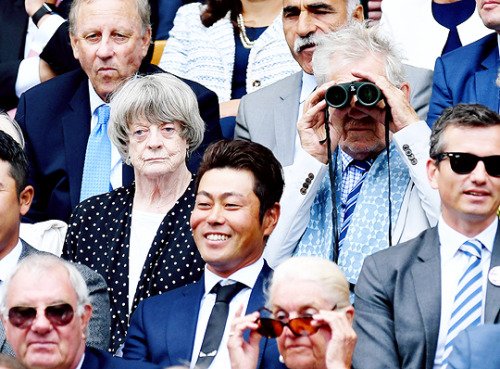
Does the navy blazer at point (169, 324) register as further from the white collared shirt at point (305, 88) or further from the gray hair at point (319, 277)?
the white collared shirt at point (305, 88)

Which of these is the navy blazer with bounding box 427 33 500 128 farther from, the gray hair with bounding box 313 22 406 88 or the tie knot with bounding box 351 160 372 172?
the tie knot with bounding box 351 160 372 172

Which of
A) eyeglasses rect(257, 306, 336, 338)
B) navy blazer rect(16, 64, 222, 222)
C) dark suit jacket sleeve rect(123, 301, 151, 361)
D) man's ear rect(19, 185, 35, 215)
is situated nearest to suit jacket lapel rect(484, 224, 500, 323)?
eyeglasses rect(257, 306, 336, 338)

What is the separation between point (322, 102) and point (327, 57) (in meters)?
0.28

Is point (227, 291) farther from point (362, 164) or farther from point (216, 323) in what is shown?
point (362, 164)

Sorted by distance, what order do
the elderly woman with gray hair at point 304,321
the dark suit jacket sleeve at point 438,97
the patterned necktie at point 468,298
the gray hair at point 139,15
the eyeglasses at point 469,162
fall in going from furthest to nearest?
the gray hair at point 139,15, the dark suit jacket sleeve at point 438,97, the eyeglasses at point 469,162, the patterned necktie at point 468,298, the elderly woman with gray hair at point 304,321

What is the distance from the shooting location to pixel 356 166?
482 centimetres

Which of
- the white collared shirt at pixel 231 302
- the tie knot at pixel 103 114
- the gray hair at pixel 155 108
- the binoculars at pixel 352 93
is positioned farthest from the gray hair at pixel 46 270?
the tie knot at pixel 103 114

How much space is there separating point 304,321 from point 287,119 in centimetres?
170

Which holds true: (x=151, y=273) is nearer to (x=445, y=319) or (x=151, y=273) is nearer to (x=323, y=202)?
(x=323, y=202)

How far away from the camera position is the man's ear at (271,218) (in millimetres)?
4496

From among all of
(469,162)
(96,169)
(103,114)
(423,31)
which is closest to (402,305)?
(469,162)

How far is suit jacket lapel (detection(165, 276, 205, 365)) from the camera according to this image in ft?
13.9

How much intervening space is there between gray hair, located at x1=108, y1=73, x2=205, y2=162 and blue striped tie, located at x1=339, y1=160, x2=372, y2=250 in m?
0.74

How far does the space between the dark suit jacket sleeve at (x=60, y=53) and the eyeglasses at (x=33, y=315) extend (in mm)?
2598
